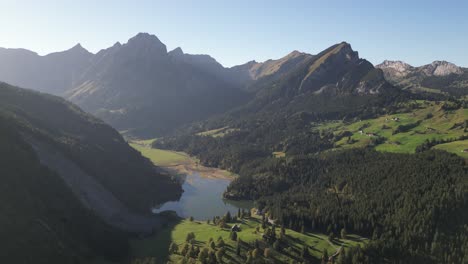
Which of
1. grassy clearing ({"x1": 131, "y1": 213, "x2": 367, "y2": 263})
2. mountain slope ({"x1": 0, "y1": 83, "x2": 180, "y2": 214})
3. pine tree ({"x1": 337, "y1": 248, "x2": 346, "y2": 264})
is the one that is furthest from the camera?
mountain slope ({"x1": 0, "y1": 83, "x2": 180, "y2": 214})

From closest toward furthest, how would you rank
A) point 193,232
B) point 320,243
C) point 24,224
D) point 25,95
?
1. point 24,224
2. point 320,243
3. point 193,232
4. point 25,95

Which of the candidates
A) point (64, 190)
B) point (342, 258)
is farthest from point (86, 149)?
point (342, 258)

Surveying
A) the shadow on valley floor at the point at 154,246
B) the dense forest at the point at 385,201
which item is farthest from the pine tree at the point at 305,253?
the shadow on valley floor at the point at 154,246

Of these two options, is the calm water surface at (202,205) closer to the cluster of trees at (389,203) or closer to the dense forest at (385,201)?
the dense forest at (385,201)

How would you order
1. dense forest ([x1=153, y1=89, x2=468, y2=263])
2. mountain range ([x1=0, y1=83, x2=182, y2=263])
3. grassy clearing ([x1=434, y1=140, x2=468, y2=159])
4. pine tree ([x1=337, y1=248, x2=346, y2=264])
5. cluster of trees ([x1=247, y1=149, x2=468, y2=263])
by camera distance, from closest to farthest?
mountain range ([x1=0, y1=83, x2=182, y2=263]), pine tree ([x1=337, y1=248, x2=346, y2=264]), dense forest ([x1=153, y1=89, x2=468, y2=263]), cluster of trees ([x1=247, y1=149, x2=468, y2=263]), grassy clearing ([x1=434, y1=140, x2=468, y2=159])

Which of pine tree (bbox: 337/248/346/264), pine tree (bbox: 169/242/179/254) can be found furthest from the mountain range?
pine tree (bbox: 337/248/346/264)

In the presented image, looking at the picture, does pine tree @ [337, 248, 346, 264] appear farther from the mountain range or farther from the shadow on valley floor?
the mountain range

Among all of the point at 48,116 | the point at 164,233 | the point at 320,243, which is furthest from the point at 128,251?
the point at 48,116

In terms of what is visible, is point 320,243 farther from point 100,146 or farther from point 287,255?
point 100,146

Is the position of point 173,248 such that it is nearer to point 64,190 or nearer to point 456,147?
point 64,190
